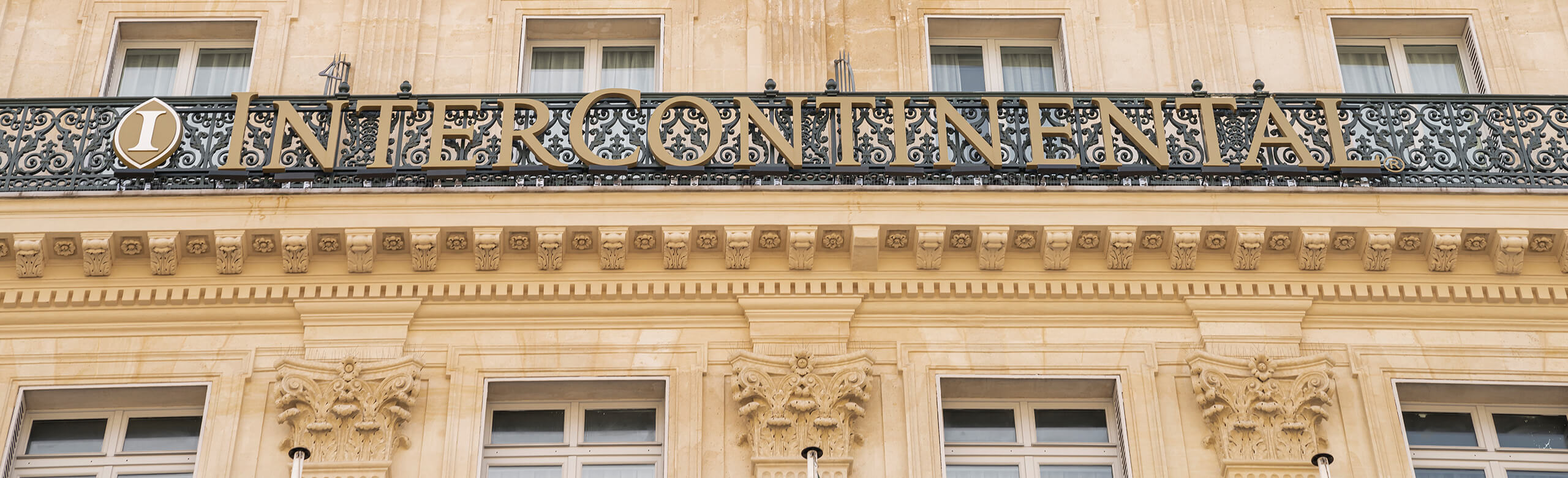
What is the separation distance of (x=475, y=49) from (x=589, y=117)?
1.77 meters

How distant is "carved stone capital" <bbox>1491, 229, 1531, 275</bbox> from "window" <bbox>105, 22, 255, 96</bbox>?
26.6ft

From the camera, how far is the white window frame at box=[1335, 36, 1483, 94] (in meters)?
13.3

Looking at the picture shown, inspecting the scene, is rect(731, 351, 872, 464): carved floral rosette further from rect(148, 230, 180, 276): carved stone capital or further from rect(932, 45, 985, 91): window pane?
rect(148, 230, 180, 276): carved stone capital

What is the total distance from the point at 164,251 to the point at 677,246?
9.54ft

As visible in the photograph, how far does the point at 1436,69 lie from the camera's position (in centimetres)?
1354

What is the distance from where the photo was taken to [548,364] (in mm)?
10844

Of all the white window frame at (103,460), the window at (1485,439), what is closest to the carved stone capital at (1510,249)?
the window at (1485,439)

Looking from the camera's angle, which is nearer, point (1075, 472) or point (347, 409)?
point (347, 409)

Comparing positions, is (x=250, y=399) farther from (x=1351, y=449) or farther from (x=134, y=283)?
(x=1351, y=449)

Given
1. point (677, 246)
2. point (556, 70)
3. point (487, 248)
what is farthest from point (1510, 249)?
point (556, 70)

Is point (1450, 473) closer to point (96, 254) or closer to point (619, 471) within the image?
point (619, 471)

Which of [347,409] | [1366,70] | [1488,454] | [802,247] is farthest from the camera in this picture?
[1366,70]

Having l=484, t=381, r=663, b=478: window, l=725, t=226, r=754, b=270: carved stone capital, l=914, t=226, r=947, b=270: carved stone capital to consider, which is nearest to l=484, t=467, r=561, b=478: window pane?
l=484, t=381, r=663, b=478: window

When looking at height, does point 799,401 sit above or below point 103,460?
above
